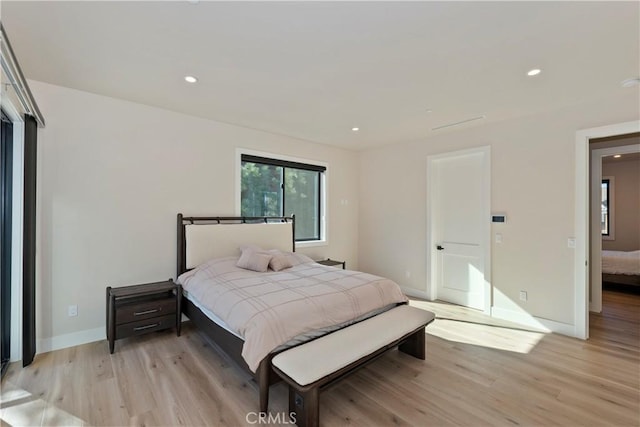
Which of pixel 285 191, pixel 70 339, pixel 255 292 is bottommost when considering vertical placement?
pixel 70 339

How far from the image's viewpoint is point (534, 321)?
3582 mm

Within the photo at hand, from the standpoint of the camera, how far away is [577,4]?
5.68ft

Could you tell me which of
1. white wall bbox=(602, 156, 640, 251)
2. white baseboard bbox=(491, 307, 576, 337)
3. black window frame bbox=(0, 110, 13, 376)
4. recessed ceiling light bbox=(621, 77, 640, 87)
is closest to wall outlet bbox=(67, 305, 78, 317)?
black window frame bbox=(0, 110, 13, 376)

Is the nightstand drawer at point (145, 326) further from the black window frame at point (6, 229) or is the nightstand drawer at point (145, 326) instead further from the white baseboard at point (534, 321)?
the white baseboard at point (534, 321)

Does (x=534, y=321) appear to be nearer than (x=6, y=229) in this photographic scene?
No

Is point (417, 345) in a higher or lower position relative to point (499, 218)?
lower

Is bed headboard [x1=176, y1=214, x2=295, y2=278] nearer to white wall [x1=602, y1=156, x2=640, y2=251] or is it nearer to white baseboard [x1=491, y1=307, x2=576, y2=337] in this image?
white baseboard [x1=491, y1=307, x2=576, y2=337]

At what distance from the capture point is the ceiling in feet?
5.96

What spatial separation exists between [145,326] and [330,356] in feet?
7.21

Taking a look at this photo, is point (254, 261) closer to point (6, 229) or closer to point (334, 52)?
point (6, 229)

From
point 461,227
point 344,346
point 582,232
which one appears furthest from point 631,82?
point 344,346

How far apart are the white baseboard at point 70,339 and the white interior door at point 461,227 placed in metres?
4.57

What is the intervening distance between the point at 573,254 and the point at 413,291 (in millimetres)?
2270

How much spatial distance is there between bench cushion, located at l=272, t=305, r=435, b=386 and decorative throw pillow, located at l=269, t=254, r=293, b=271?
1431mm
